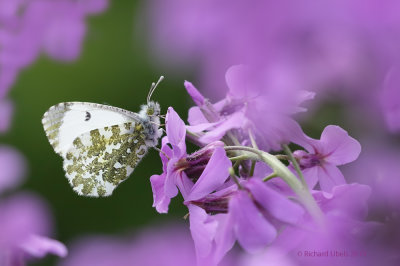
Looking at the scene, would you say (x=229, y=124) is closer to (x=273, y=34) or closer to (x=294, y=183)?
(x=294, y=183)

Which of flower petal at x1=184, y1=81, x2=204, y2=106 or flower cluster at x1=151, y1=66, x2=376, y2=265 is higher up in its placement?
flower petal at x1=184, y1=81, x2=204, y2=106

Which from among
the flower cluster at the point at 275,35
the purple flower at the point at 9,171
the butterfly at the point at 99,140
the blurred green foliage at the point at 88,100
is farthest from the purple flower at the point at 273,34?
the blurred green foliage at the point at 88,100

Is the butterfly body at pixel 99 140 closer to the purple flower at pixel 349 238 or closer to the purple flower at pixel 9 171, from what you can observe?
the purple flower at pixel 9 171

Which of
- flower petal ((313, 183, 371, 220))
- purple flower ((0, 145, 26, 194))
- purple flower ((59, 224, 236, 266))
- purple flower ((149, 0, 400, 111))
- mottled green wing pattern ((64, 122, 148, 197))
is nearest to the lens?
purple flower ((149, 0, 400, 111))

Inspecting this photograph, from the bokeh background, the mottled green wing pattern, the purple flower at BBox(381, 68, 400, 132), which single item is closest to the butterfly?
the mottled green wing pattern

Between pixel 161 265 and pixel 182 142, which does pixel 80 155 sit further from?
pixel 161 265

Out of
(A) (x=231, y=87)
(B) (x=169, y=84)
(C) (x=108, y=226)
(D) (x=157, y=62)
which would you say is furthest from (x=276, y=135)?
(C) (x=108, y=226)

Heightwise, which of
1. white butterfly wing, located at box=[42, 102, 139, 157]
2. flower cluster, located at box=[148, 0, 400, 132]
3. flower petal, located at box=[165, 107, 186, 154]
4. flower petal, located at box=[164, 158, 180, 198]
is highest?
flower cluster, located at box=[148, 0, 400, 132]

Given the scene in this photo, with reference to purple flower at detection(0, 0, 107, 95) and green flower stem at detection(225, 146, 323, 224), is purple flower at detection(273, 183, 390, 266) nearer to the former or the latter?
green flower stem at detection(225, 146, 323, 224)

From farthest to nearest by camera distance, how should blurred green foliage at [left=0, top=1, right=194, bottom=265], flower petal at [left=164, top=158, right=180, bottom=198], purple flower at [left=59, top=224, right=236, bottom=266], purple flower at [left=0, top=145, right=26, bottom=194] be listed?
blurred green foliage at [left=0, top=1, right=194, bottom=265] → purple flower at [left=0, top=145, right=26, bottom=194] → flower petal at [left=164, top=158, right=180, bottom=198] → purple flower at [left=59, top=224, right=236, bottom=266]
